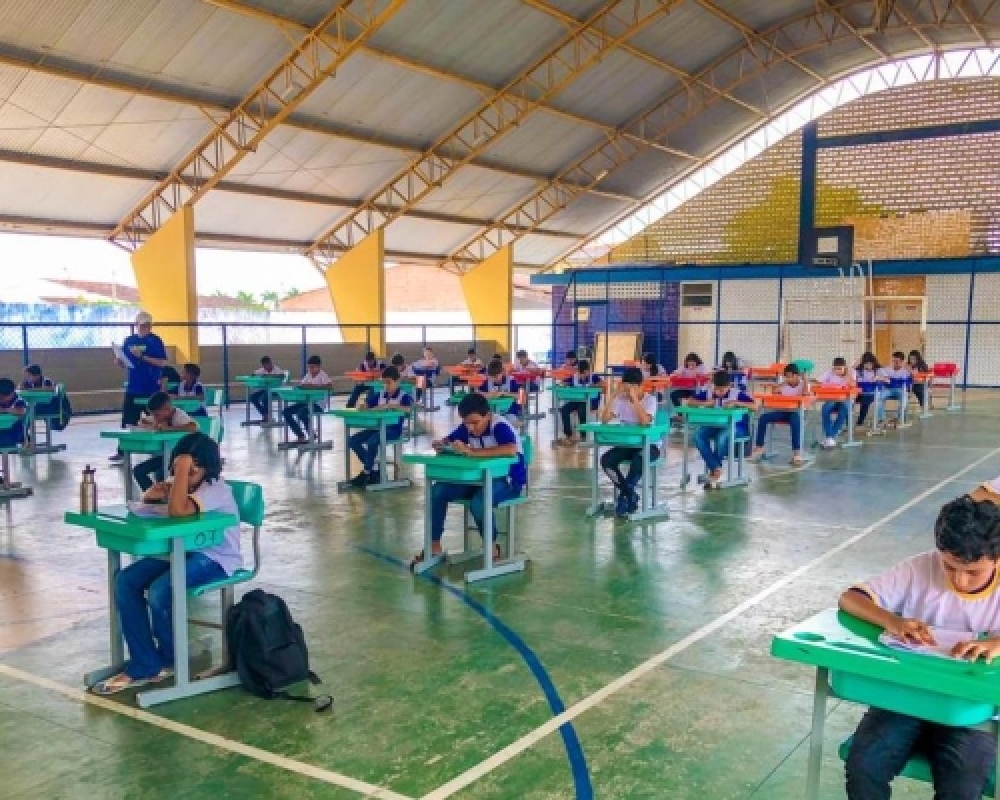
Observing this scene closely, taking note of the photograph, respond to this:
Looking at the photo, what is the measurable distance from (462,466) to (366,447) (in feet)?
13.4

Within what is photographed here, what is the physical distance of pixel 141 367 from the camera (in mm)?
11656

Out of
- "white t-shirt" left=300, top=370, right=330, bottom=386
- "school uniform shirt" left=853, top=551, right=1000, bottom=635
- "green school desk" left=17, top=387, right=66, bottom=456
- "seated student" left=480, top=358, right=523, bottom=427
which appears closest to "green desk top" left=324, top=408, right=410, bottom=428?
"seated student" left=480, top=358, right=523, bottom=427

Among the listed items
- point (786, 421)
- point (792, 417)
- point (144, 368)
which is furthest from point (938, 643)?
point (144, 368)

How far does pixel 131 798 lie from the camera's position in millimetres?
3314

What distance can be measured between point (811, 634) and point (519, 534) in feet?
16.8

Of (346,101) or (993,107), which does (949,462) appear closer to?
(346,101)

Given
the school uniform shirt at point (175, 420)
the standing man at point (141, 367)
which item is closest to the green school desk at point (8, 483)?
the school uniform shirt at point (175, 420)

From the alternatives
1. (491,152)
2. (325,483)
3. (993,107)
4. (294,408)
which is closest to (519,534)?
(325,483)

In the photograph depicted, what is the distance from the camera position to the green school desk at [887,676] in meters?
2.28

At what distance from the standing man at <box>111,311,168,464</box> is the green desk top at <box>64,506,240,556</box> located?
7623mm

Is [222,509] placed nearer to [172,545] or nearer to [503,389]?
[172,545]

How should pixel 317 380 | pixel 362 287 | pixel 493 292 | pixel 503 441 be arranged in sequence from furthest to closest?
1. pixel 493 292
2. pixel 362 287
3. pixel 317 380
4. pixel 503 441

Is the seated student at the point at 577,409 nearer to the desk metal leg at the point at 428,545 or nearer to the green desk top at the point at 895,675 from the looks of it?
the desk metal leg at the point at 428,545

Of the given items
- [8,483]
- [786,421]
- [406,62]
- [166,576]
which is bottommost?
[8,483]
